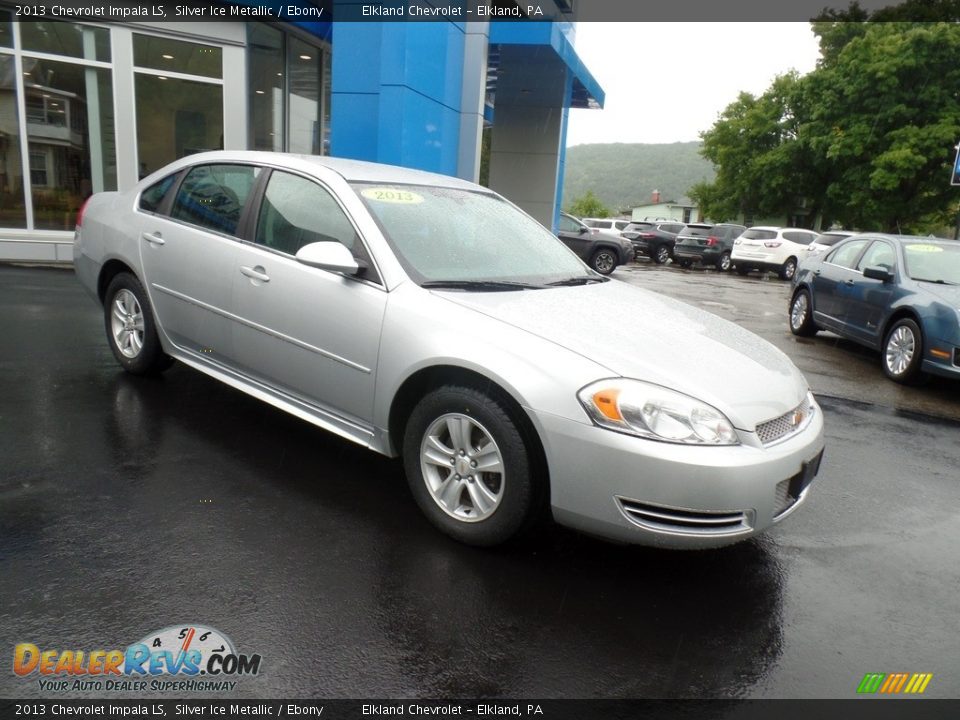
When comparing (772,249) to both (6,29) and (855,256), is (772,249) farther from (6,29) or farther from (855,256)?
(6,29)

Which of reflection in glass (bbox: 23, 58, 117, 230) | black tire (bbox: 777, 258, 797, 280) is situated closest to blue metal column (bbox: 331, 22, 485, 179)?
reflection in glass (bbox: 23, 58, 117, 230)

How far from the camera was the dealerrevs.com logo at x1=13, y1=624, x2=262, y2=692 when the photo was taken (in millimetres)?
2283

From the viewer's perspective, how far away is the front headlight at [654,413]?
2.79 metres

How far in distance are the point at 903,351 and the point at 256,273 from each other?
6.43 m

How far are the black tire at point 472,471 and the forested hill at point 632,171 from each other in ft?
424

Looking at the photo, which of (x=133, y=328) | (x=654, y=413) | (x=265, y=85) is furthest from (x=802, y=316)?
(x=265, y=85)

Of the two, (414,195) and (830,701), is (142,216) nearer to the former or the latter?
(414,195)

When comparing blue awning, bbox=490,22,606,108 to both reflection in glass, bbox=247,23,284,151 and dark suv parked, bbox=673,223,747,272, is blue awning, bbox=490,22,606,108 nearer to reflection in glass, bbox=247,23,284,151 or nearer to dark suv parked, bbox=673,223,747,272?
reflection in glass, bbox=247,23,284,151

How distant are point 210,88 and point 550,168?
9.83m

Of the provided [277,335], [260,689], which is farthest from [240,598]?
[277,335]

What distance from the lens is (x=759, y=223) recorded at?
50.8 metres

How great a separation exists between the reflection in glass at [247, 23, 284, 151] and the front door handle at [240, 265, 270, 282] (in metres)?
10.3

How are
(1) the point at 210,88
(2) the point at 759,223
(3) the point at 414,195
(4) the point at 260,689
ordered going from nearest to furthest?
1. (4) the point at 260,689
2. (3) the point at 414,195
3. (1) the point at 210,88
4. (2) the point at 759,223

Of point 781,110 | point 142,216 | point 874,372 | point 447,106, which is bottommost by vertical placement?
point 874,372
